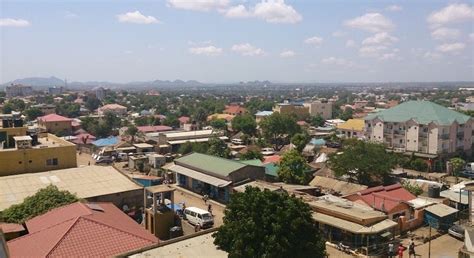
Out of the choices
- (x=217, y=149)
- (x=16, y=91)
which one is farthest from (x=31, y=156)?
(x=16, y=91)

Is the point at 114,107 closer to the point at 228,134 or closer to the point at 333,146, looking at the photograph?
the point at 228,134

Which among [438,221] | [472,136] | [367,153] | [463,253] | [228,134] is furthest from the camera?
[228,134]

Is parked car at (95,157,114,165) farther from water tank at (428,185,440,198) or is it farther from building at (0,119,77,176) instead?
water tank at (428,185,440,198)

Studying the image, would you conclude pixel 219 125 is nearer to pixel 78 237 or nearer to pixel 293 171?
pixel 293 171

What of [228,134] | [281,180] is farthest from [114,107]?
[281,180]

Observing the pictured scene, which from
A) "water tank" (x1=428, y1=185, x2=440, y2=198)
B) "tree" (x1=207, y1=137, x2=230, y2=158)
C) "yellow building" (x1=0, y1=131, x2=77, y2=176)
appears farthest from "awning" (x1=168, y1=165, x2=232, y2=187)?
"water tank" (x1=428, y1=185, x2=440, y2=198)

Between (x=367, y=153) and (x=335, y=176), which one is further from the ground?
(x=367, y=153)

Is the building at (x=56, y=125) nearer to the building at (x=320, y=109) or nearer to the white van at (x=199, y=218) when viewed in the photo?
the white van at (x=199, y=218)

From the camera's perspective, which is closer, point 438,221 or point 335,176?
point 438,221
